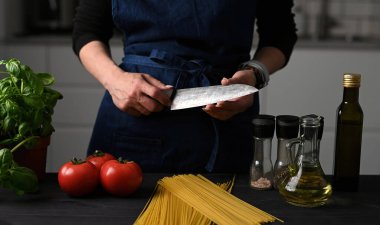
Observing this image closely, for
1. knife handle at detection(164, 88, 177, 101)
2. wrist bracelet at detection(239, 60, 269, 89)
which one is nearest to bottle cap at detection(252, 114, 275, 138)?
knife handle at detection(164, 88, 177, 101)

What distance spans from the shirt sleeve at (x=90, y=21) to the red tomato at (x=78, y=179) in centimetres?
49

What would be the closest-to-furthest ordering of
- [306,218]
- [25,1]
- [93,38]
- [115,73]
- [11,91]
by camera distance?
[306,218], [11,91], [115,73], [93,38], [25,1]

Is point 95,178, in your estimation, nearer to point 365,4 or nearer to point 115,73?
point 115,73

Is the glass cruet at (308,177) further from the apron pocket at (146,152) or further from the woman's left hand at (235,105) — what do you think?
the apron pocket at (146,152)

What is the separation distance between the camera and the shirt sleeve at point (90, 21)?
141 centimetres

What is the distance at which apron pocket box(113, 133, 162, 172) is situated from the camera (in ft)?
4.28

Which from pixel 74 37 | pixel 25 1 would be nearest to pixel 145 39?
pixel 74 37

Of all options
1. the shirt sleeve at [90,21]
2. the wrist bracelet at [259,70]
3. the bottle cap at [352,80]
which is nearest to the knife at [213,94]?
the bottle cap at [352,80]

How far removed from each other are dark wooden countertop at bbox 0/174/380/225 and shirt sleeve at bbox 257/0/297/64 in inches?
19.8

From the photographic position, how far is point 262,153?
1051 millimetres

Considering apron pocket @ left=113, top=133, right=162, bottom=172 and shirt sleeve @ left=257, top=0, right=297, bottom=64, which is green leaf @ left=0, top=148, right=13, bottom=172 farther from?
shirt sleeve @ left=257, top=0, right=297, bottom=64

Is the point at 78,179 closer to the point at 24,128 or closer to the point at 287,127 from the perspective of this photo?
the point at 24,128

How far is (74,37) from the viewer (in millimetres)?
1444

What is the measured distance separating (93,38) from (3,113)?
0.44m
